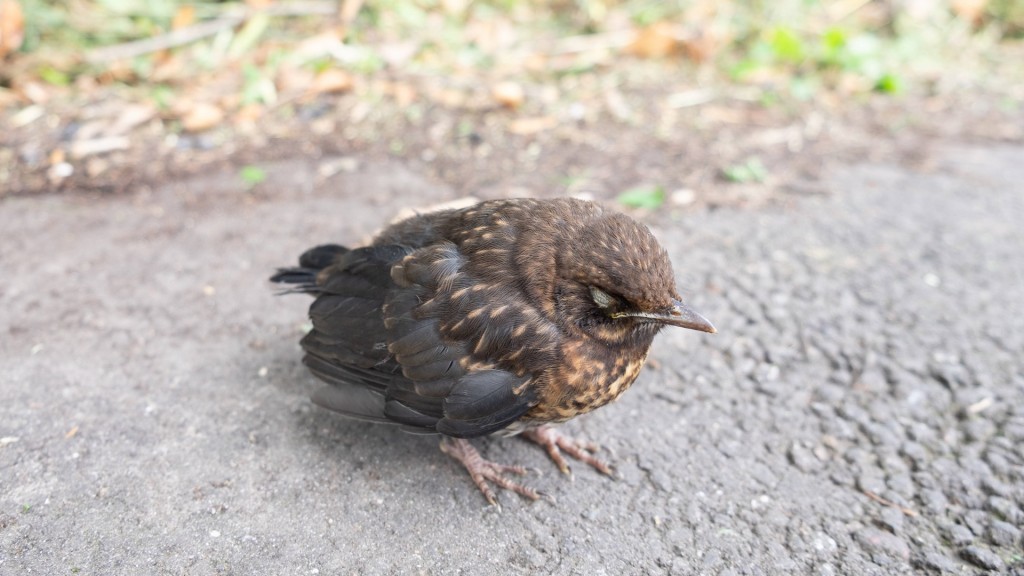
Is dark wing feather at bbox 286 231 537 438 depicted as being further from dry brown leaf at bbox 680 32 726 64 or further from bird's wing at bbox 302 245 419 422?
dry brown leaf at bbox 680 32 726 64

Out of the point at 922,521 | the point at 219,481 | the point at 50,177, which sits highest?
the point at 50,177

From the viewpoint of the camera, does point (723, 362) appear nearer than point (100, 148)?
Yes

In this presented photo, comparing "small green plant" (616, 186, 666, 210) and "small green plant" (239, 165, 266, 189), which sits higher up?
"small green plant" (239, 165, 266, 189)

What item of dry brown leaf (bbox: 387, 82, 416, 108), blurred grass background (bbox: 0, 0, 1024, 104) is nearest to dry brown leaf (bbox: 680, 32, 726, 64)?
blurred grass background (bbox: 0, 0, 1024, 104)

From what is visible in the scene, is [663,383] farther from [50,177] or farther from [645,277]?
[50,177]

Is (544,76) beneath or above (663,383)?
above

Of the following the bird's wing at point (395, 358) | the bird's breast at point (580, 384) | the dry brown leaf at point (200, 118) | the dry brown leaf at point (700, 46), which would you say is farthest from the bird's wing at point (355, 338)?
the dry brown leaf at point (700, 46)

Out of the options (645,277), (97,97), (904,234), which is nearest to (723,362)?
(645,277)
